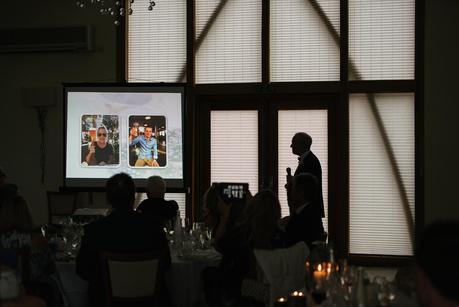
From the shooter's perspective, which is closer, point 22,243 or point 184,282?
point 22,243

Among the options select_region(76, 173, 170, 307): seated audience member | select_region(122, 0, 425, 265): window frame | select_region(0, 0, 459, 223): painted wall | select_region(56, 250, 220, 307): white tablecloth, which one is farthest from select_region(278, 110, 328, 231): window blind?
select_region(76, 173, 170, 307): seated audience member

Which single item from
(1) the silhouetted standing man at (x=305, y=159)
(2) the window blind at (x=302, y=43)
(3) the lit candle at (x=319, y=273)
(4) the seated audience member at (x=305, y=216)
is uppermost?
(2) the window blind at (x=302, y=43)

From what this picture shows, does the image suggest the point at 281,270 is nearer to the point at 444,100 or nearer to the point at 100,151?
the point at 100,151

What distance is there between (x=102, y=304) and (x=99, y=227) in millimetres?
486

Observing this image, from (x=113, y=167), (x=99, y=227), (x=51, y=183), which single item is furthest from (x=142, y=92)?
(x=99, y=227)

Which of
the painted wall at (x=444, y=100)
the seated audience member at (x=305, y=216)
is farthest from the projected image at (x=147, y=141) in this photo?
the seated audience member at (x=305, y=216)

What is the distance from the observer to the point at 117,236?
392cm

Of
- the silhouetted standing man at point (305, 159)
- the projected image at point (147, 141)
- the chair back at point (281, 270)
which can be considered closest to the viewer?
the chair back at point (281, 270)

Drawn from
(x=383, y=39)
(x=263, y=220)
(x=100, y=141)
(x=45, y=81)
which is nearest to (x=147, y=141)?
(x=100, y=141)

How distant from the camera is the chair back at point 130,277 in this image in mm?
3834

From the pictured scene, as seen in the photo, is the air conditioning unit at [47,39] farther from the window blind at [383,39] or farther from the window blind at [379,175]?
the window blind at [379,175]

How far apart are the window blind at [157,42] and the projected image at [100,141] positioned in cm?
99

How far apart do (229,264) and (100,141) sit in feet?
14.2

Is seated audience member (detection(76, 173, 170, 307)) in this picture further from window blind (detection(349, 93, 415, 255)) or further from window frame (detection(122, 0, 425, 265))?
window blind (detection(349, 93, 415, 255))
